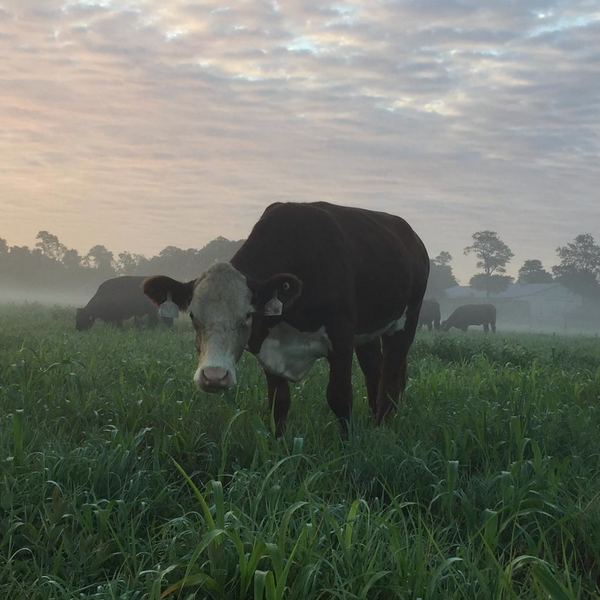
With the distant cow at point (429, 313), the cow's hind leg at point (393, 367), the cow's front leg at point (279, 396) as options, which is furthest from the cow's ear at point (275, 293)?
the distant cow at point (429, 313)

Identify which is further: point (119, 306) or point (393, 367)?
point (119, 306)

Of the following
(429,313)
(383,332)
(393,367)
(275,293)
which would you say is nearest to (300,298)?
(275,293)

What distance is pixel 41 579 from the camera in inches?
106

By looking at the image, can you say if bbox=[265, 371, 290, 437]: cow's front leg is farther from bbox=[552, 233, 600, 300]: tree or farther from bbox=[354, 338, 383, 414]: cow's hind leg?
bbox=[552, 233, 600, 300]: tree

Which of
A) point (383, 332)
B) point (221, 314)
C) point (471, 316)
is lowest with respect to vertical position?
point (471, 316)

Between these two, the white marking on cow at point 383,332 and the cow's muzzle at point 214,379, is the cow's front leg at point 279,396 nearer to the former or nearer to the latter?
the white marking on cow at point 383,332

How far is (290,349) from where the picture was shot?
545cm

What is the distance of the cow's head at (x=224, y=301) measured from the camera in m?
4.64

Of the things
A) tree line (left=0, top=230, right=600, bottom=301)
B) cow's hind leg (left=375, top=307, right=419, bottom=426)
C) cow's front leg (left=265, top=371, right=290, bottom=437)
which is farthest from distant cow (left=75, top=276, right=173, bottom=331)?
tree line (left=0, top=230, right=600, bottom=301)

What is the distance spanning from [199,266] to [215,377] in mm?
78100

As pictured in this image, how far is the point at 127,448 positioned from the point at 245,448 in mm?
795

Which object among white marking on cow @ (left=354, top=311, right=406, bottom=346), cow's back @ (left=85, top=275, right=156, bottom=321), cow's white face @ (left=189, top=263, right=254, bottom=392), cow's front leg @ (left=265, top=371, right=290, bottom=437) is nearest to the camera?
cow's white face @ (left=189, top=263, right=254, bottom=392)

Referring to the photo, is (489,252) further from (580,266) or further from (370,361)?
(370,361)

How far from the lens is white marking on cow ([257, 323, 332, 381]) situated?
5.38 metres
